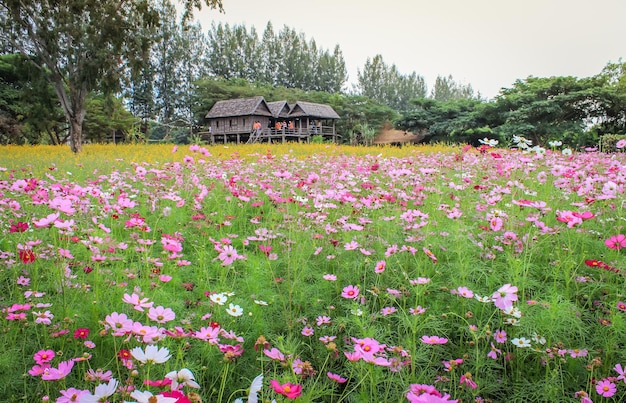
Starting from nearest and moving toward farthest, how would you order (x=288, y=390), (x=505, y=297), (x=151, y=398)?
1. (x=151, y=398)
2. (x=288, y=390)
3. (x=505, y=297)

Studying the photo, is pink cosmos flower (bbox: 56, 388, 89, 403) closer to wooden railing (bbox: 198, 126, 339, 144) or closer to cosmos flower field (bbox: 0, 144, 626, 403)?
cosmos flower field (bbox: 0, 144, 626, 403)

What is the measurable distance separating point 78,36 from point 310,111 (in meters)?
20.0

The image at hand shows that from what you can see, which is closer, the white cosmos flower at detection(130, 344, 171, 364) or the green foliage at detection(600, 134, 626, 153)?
the white cosmos flower at detection(130, 344, 171, 364)

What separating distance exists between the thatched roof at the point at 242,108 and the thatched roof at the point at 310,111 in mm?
2036

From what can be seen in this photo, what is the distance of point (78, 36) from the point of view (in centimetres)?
1003

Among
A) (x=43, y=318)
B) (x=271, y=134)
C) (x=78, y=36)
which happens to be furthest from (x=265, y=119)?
(x=43, y=318)

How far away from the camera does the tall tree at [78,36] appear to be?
32.9ft

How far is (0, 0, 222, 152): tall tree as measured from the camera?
10.0m

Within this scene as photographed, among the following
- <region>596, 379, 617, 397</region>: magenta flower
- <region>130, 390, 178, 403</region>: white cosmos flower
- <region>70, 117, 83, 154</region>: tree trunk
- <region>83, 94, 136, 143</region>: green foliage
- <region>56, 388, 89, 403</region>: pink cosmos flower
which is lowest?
<region>596, 379, 617, 397</region>: magenta flower

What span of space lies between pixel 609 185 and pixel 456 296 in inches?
49.2

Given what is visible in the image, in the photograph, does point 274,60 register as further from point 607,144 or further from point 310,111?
point 607,144

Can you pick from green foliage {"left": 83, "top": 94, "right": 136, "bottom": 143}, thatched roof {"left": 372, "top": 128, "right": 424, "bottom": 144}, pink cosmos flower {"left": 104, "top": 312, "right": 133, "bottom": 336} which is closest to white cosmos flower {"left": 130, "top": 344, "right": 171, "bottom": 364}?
pink cosmos flower {"left": 104, "top": 312, "right": 133, "bottom": 336}

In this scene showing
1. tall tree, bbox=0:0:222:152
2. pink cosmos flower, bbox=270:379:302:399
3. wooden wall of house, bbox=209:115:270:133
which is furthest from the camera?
wooden wall of house, bbox=209:115:270:133

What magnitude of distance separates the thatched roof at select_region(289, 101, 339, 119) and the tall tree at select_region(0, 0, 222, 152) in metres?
18.1
